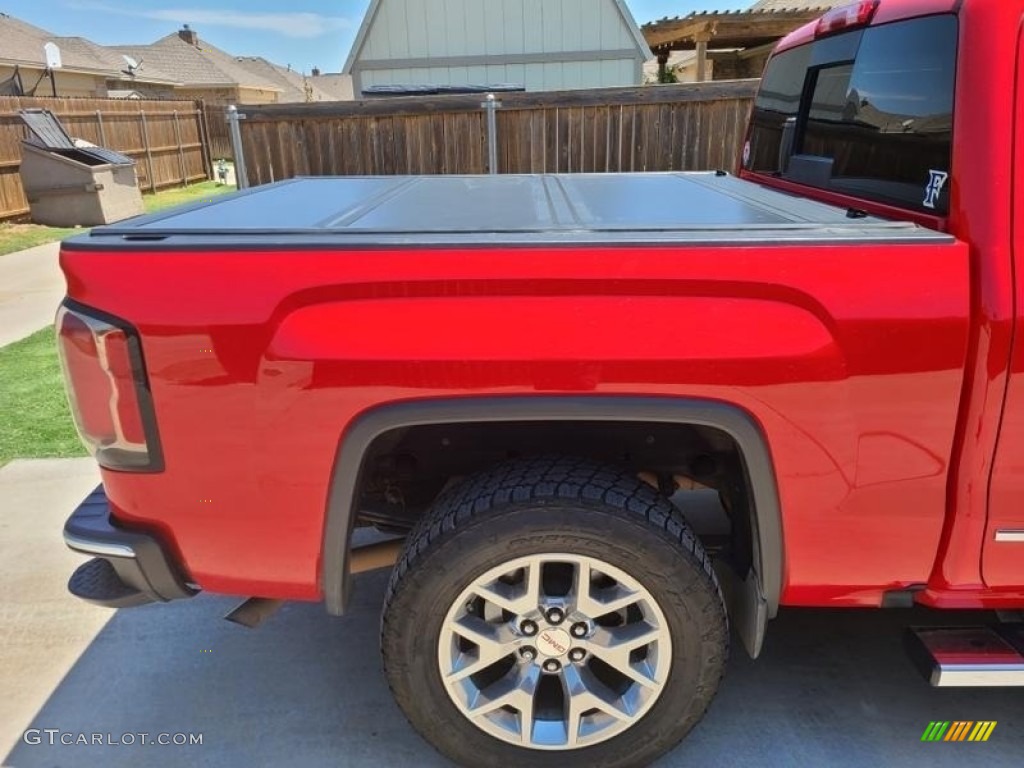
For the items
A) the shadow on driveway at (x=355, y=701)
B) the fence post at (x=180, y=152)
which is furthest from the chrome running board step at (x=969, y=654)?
the fence post at (x=180, y=152)

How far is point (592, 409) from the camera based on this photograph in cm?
189

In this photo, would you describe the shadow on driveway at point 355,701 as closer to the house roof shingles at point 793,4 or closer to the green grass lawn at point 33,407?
the green grass lawn at point 33,407

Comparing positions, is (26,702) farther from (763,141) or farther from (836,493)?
(763,141)

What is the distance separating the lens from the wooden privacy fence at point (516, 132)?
787 centimetres

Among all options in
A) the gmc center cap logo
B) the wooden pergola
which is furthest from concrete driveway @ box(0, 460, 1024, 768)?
the wooden pergola

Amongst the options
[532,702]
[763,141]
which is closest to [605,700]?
[532,702]

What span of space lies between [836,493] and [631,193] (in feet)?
4.81

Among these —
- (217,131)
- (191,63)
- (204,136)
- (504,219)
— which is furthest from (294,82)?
(504,219)

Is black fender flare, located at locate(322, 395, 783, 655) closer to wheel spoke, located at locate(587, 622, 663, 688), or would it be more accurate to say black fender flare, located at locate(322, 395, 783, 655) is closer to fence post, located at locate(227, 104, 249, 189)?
wheel spoke, located at locate(587, 622, 663, 688)

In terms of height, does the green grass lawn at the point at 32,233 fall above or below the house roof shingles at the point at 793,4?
below

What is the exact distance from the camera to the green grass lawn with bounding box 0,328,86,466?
4.72 m

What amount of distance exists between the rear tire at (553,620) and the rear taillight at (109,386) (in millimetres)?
749

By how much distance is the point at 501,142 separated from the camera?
323 inches

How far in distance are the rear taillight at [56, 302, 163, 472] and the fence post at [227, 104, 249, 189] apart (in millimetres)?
6772
